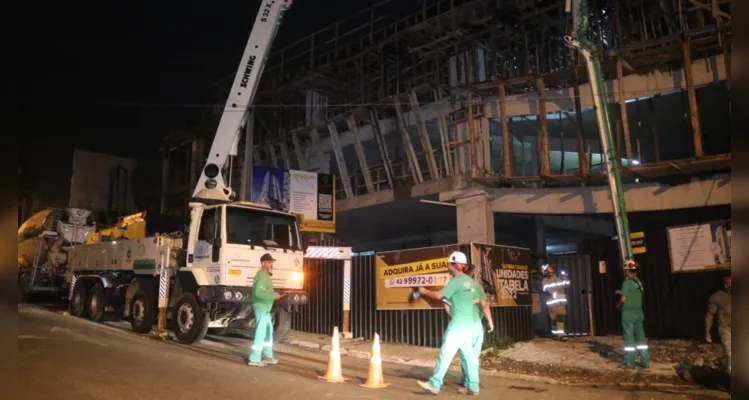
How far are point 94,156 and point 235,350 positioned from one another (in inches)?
995

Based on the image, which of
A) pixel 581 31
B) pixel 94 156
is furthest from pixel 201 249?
pixel 94 156

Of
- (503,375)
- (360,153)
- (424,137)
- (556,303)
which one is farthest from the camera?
(360,153)

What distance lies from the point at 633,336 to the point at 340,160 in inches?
618

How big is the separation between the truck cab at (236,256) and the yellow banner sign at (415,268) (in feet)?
7.77

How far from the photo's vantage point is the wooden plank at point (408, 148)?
780 inches

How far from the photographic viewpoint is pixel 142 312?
12242mm

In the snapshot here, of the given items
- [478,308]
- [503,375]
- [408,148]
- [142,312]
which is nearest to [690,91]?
[503,375]

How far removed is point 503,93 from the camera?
16156 millimetres

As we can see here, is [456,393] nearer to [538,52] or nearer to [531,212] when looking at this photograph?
[531,212]

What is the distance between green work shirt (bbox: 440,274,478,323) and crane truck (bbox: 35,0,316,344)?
16.5 feet

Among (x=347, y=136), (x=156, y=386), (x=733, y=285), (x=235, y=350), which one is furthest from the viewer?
(x=347, y=136)

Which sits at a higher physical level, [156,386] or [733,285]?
[733,285]

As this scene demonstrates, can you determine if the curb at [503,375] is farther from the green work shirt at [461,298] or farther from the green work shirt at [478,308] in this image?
the green work shirt at [461,298]

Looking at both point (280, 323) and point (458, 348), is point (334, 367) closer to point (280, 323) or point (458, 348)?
point (458, 348)
